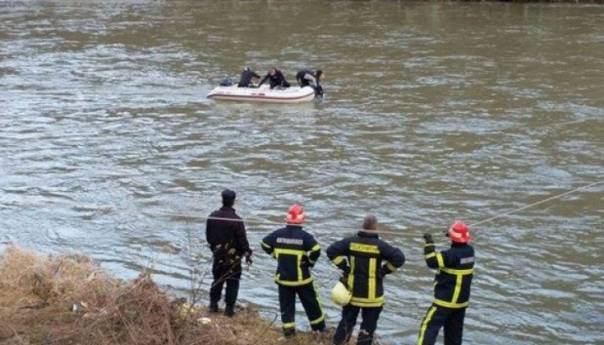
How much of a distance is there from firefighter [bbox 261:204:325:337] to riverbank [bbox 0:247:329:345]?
39 centimetres

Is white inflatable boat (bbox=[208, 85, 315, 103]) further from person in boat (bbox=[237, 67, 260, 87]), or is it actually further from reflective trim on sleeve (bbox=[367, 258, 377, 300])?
reflective trim on sleeve (bbox=[367, 258, 377, 300])

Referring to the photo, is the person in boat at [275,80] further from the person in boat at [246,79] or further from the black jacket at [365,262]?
the black jacket at [365,262]

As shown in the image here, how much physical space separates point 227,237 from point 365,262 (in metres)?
1.96

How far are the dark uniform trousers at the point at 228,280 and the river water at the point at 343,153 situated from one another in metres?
1.15

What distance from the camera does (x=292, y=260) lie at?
30.6ft

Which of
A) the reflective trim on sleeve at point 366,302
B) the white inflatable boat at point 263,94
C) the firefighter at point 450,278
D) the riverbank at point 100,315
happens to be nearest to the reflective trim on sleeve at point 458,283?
the firefighter at point 450,278

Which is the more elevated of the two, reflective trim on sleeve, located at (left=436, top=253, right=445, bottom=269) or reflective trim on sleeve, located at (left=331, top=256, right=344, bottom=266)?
reflective trim on sleeve, located at (left=436, top=253, right=445, bottom=269)

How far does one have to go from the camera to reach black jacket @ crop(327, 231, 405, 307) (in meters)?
8.80

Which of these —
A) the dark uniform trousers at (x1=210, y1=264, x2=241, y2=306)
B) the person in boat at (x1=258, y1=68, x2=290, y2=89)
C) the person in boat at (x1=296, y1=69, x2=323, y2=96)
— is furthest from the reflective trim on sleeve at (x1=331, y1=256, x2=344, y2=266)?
the person in boat at (x1=258, y1=68, x2=290, y2=89)

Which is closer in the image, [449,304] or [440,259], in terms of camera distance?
[440,259]

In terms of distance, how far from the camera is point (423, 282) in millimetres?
12352

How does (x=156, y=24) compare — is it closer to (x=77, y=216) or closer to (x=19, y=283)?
(x=77, y=216)

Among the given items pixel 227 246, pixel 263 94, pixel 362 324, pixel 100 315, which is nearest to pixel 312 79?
pixel 263 94

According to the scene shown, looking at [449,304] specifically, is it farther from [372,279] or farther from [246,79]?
[246,79]
